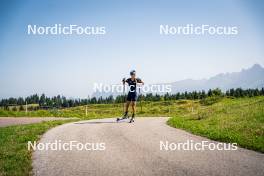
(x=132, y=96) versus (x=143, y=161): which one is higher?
(x=132, y=96)

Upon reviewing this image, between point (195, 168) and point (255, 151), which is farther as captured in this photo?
point (255, 151)

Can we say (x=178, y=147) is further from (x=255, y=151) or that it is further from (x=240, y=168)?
(x=240, y=168)

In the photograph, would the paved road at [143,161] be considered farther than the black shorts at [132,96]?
No

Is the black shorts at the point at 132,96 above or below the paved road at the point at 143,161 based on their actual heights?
above

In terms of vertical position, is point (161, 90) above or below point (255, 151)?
above

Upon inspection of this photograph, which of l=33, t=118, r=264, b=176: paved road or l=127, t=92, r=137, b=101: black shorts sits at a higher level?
l=127, t=92, r=137, b=101: black shorts

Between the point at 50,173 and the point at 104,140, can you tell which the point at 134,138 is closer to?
the point at 104,140

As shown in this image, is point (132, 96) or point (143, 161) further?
point (132, 96)

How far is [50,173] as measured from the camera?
6988mm

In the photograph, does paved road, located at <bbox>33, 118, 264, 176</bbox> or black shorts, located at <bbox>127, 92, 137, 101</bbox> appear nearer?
paved road, located at <bbox>33, 118, 264, 176</bbox>

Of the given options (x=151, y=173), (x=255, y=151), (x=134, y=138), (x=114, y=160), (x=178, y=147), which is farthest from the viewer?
(x=134, y=138)

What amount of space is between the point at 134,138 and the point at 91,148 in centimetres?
217

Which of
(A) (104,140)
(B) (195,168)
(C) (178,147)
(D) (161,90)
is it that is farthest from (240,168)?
(D) (161,90)

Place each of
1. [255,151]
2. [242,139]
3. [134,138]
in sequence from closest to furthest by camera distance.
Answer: [255,151] < [242,139] < [134,138]
